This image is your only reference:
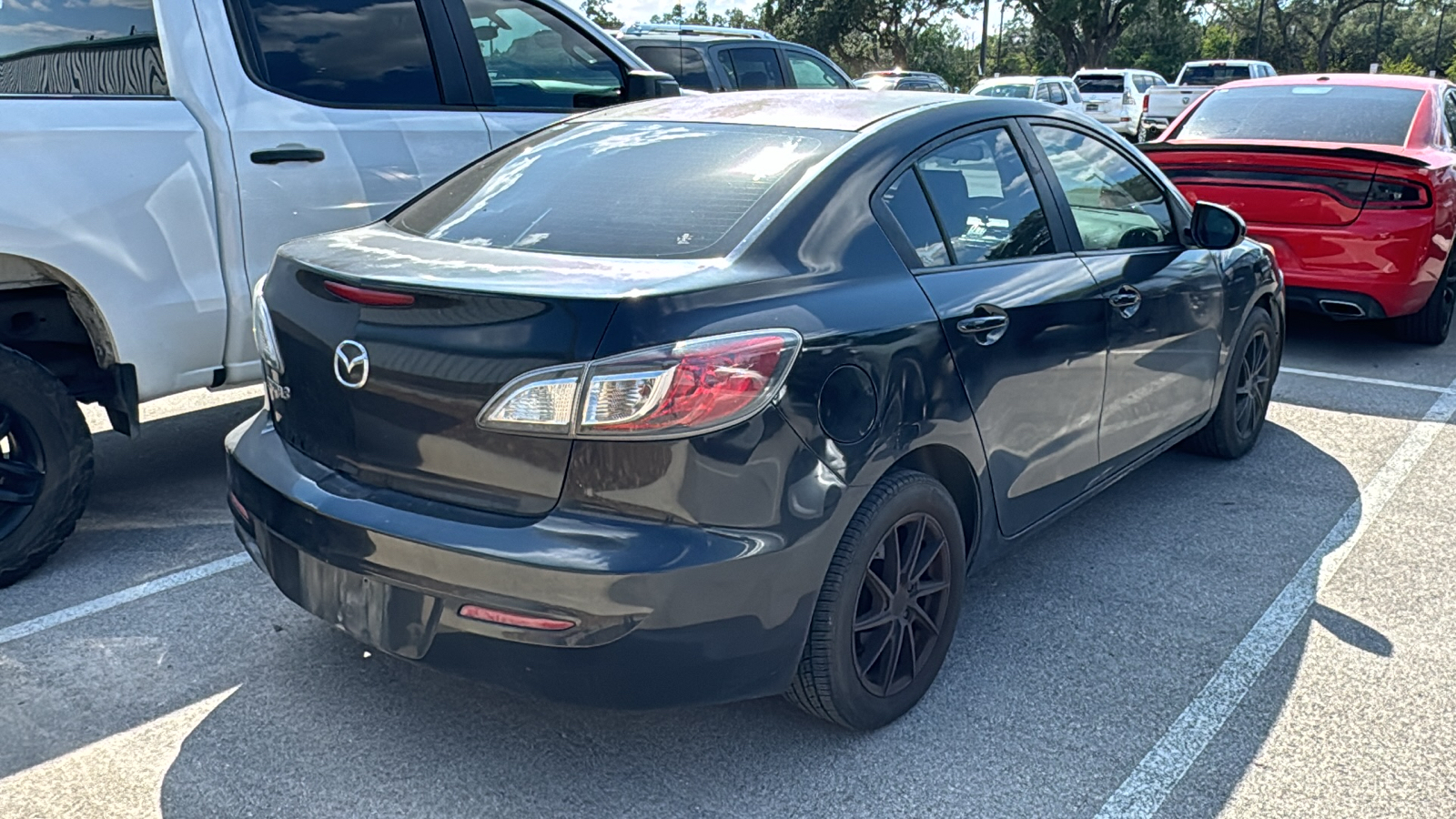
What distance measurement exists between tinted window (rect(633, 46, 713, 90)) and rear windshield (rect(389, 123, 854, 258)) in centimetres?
743

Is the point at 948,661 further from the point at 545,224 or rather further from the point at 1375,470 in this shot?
the point at 1375,470

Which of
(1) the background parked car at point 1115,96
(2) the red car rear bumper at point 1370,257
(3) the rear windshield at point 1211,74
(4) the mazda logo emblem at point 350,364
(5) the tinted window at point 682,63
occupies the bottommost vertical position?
(1) the background parked car at point 1115,96

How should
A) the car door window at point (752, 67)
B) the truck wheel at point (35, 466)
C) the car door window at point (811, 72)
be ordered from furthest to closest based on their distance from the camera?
the car door window at point (811, 72) → the car door window at point (752, 67) → the truck wheel at point (35, 466)

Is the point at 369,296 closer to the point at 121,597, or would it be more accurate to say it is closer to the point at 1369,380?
the point at 121,597

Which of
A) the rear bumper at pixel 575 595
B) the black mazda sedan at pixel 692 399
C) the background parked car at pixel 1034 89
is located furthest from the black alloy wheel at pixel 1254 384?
the background parked car at pixel 1034 89

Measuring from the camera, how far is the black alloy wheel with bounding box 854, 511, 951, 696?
2910mm

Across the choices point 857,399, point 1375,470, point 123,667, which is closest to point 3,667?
point 123,667

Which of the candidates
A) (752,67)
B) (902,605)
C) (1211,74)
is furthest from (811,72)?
(1211,74)

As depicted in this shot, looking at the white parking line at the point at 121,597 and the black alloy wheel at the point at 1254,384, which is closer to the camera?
the white parking line at the point at 121,597

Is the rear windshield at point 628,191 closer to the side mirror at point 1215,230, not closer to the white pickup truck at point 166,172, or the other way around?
the white pickup truck at point 166,172

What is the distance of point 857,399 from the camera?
2.72 m

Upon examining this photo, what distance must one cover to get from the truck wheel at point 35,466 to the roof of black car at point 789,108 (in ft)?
6.12

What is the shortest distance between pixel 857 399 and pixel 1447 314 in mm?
6313

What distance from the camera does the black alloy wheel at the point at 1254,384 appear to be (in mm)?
5082
